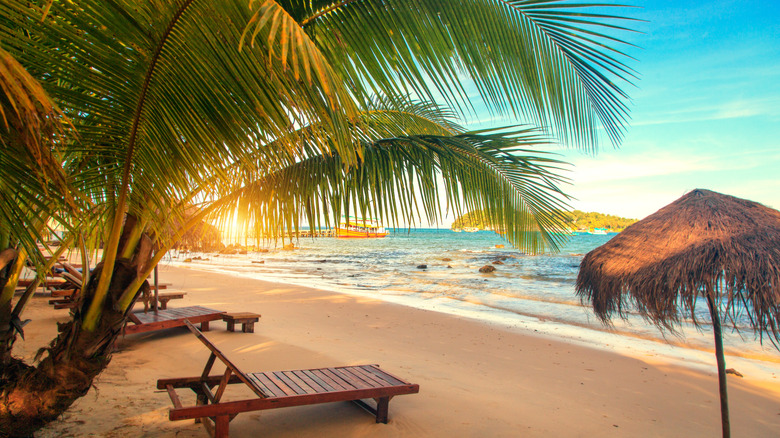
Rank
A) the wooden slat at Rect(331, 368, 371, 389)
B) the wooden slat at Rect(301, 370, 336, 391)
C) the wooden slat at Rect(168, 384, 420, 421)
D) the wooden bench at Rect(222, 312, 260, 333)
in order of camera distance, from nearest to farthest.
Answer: the wooden slat at Rect(168, 384, 420, 421) < the wooden slat at Rect(301, 370, 336, 391) < the wooden slat at Rect(331, 368, 371, 389) < the wooden bench at Rect(222, 312, 260, 333)

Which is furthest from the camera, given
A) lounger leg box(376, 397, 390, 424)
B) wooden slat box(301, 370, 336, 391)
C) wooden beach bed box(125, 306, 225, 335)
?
wooden beach bed box(125, 306, 225, 335)

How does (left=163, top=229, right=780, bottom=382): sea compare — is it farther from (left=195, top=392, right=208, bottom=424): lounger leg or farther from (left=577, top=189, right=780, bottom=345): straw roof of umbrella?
(left=195, top=392, right=208, bottom=424): lounger leg

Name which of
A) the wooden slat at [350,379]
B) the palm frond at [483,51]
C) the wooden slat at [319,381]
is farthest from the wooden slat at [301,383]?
the palm frond at [483,51]

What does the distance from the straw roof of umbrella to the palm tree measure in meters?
2.69

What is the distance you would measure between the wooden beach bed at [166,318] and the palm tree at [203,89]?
3.51 m

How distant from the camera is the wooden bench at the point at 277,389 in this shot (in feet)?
10.4

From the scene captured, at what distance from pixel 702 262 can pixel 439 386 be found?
2945mm

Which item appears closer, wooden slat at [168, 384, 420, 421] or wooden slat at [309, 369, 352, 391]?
wooden slat at [168, 384, 420, 421]

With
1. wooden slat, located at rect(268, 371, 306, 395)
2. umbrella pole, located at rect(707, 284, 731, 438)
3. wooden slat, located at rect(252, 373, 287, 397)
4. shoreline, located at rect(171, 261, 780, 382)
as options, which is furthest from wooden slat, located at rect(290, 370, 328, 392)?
shoreline, located at rect(171, 261, 780, 382)

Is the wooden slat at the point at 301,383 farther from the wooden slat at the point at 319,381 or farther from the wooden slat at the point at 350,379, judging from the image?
the wooden slat at the point at 350,379

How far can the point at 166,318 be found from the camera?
6.50 metres

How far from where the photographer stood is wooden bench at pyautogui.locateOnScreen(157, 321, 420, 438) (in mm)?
3156

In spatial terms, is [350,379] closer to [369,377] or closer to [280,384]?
[369,377]

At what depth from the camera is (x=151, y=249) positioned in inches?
113
